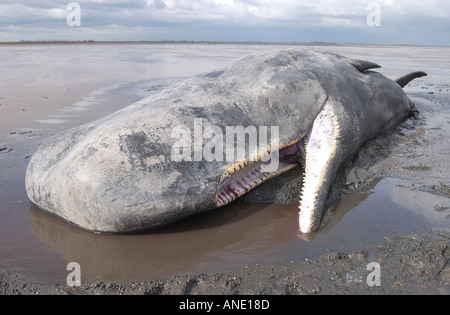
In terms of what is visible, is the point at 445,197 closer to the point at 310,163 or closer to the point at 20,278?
the point at 310,163

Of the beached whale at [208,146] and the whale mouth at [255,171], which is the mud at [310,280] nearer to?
the beached whale at [208,146]

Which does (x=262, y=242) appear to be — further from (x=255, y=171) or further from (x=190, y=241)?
(x=255, y=171)

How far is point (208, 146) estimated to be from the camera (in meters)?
4.38

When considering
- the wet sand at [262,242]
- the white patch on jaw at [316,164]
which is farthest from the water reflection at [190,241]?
the white patch on jaw at [316,164]

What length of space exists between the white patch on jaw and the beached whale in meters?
0.01

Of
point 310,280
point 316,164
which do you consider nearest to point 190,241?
point 310,280

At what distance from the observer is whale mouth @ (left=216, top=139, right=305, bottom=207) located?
178 inches

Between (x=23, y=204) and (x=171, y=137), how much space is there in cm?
216

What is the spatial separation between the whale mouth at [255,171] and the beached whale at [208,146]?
0.04 ft

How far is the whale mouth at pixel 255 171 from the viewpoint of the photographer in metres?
4.52

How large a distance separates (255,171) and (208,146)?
2.75 feet

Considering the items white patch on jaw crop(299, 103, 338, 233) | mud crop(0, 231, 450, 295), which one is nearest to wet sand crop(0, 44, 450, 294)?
mud crop(0, 231, 450, 295)

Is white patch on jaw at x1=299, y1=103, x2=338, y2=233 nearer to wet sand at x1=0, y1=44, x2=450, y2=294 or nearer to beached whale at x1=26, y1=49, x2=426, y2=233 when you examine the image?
beached whale at x1=26, y1=49, x2=426, y2=233
